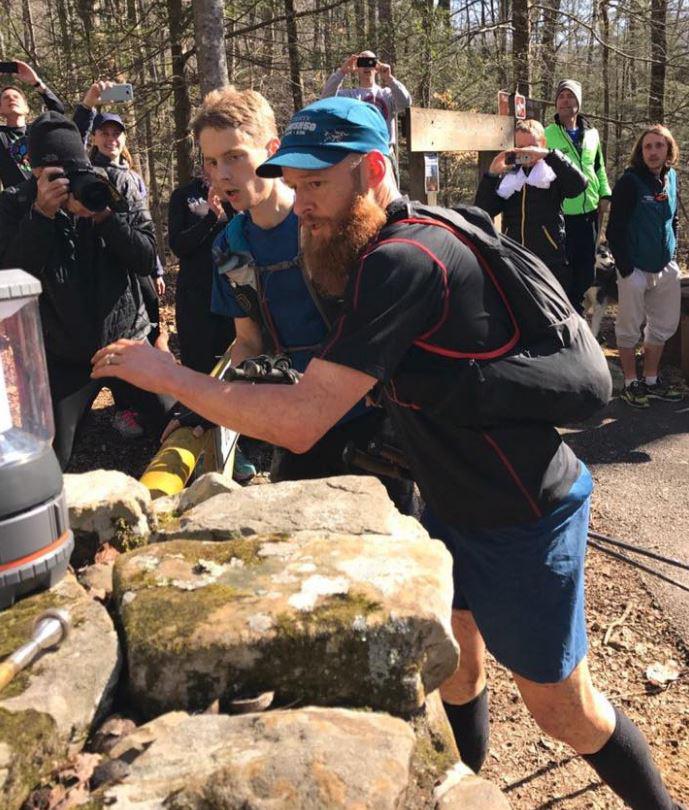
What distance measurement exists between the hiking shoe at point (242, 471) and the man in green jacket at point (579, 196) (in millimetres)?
3952

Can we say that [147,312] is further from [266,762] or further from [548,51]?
[548,51]

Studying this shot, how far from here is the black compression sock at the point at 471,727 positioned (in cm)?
258

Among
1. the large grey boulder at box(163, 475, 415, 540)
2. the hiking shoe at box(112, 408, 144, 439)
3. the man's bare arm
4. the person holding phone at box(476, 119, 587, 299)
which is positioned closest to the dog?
the person holding phone at box(476, 119, 587, 299)

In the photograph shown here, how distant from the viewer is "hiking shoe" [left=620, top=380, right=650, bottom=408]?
6816mm

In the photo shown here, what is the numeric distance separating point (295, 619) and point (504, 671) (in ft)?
7.32

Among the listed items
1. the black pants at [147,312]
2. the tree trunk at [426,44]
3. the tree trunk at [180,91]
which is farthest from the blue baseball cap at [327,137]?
the tree trunk at [426,44]

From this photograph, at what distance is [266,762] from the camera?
3.98 feet

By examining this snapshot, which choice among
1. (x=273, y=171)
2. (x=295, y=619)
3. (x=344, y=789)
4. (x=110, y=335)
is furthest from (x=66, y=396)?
(x=344, y=789)

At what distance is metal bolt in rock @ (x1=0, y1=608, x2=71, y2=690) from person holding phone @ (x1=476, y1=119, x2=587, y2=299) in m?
6.06

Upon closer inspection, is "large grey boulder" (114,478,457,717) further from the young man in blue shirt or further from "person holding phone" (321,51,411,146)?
"person holding phone" (321,51,411,146)

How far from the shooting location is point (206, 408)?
1.91 meters

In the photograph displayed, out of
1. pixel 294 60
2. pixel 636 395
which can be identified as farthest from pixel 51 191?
pixel 294 60

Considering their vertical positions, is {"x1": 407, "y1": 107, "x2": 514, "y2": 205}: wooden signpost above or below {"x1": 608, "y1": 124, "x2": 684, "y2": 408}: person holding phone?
above

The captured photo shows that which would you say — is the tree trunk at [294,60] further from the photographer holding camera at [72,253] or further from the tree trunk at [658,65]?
the photographer holding camera at [72,253]
